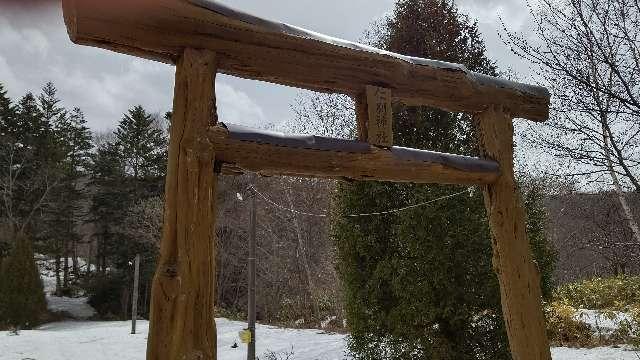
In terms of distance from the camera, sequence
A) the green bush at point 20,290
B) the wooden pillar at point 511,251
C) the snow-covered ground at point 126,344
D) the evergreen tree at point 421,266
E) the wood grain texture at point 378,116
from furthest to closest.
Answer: the green bush at point 20,290 → the snow-covered ground at point 126,344 → the evergreen tree at point 421,266 → the wooden pillar at point 511,251 → the wood grain texture at point 378,116

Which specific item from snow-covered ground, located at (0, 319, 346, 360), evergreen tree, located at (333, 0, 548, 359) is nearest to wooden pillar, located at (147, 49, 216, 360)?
evergreen tree, located at (333, 0, 548, 359)

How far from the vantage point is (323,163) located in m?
3.08

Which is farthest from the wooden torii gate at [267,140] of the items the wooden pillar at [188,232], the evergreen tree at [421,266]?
the evergreen tree at [421,266]

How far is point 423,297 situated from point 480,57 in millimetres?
4777

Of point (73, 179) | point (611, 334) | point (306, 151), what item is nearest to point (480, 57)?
point (611, 334)

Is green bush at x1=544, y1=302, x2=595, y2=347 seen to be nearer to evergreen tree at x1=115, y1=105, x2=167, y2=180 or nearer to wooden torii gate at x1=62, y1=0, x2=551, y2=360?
wooden torii gate at x1=62, y1=0, x2=551, y2=360

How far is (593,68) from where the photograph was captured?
707 cm

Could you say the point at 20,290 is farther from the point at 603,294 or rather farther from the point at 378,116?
the point at 378,116

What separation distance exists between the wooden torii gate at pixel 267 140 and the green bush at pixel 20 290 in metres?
20.6

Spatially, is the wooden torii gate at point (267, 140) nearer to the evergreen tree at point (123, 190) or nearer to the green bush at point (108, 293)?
the evergreen tree at point (123, 190)

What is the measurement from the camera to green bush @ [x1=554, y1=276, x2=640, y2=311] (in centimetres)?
1095

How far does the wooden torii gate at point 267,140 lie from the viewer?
247 centimetres

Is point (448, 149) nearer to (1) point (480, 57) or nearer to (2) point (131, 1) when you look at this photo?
(1) point (480, 57)

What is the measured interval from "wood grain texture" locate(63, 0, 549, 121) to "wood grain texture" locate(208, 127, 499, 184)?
1.53 ft
